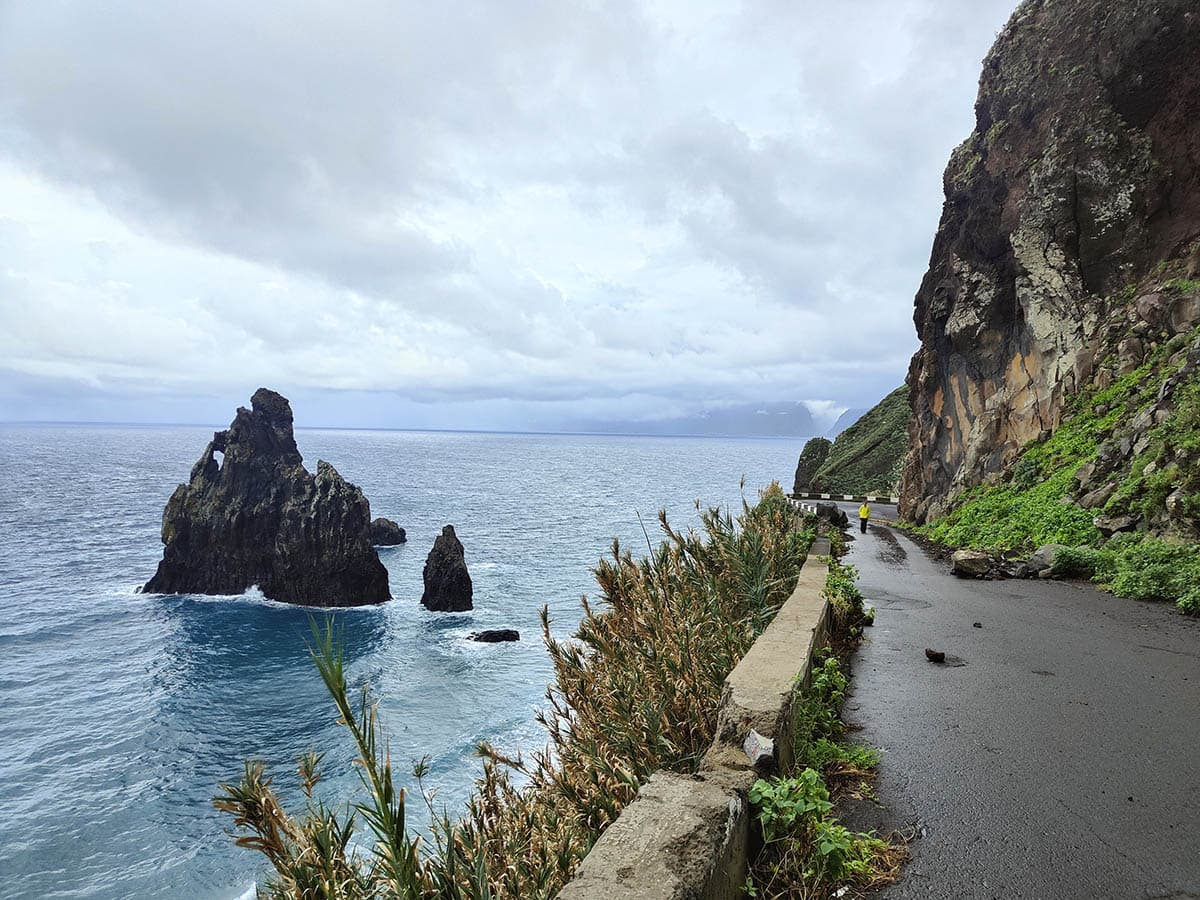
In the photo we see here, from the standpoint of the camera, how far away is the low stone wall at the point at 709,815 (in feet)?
7.25

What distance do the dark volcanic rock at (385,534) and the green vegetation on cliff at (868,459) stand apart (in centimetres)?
3878

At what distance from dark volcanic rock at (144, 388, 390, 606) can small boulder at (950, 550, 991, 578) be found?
39.0 meters

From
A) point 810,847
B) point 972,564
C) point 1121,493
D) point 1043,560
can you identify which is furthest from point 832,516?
point 810,847

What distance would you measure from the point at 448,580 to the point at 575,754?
36.6m

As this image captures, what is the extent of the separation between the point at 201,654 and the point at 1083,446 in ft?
127

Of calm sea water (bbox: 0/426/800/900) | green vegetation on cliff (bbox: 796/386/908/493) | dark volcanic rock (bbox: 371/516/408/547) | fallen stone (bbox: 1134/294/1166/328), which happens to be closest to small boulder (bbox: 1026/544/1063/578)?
calm sea water (bbox: 0/426/800/900)

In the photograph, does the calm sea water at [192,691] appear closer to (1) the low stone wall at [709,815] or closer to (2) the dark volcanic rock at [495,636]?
(2) the dark volcanic rock at [495,636]

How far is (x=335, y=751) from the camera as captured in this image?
67.8 ft

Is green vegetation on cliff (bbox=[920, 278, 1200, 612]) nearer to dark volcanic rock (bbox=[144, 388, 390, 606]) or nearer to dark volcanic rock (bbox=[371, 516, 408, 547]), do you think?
dark volcanic rock (bbox=[144, 388, 390, 606])

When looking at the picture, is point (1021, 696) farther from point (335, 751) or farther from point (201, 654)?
point (201, 654)

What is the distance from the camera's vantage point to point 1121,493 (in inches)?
454

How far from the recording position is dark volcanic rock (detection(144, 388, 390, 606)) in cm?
4381

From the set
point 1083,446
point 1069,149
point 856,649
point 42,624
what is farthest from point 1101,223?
point 42,624

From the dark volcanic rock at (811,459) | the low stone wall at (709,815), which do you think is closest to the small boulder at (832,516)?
the low stone wall at (709,815)
